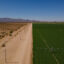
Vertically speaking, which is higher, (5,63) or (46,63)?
(5,63)

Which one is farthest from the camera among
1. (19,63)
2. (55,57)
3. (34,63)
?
(55,57)

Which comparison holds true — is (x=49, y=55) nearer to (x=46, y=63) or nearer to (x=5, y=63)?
(x=46, y=63)

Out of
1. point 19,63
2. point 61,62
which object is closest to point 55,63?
point 61,62

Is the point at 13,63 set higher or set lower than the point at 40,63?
higher

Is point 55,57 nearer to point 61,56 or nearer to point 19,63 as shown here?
point 61,56

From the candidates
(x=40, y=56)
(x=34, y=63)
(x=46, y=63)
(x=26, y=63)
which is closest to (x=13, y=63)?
(x=26, y=63)

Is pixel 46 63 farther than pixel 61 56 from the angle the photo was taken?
No

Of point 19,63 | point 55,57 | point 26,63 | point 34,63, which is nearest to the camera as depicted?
point 19,63

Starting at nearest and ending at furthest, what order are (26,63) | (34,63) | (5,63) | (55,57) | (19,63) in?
(5,63) → (19,63) → (26,63) → (34,63) → (55,57)

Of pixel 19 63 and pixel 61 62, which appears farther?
pixel 61 62
